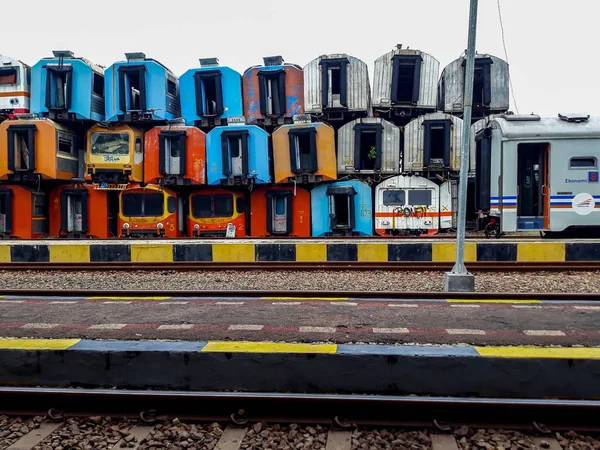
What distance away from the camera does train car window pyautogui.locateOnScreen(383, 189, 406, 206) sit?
57.7ft

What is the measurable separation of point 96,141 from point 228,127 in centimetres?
562

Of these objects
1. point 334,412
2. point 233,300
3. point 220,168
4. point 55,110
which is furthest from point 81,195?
point 334,412

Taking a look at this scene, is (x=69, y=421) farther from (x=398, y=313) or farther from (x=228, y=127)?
(x=228, y=127)

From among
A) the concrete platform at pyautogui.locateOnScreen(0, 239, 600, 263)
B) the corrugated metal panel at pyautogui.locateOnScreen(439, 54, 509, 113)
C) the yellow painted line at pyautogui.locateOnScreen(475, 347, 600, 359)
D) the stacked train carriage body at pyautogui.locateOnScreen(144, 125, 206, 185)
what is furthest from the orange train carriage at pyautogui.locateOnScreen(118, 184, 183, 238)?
the yellow painted line at pyautogui.locateOnScreen(475, 347, 600, 359)

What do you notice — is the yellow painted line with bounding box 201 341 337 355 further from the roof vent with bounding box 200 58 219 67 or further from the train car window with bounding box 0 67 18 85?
the train car window with bounding box 0 67 18 85

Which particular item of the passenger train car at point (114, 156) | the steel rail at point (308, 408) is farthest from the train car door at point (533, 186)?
the passenger train car at point (114, 156)

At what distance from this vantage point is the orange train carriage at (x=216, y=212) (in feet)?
59.4

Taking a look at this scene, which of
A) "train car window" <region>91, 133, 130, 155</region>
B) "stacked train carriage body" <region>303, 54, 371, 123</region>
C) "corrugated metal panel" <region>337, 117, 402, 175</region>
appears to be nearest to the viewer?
"corrugated metal panel" <region>337, 117, 402, 175</region>

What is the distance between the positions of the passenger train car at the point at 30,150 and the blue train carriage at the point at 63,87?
2.64ft

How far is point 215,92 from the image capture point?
761 inches

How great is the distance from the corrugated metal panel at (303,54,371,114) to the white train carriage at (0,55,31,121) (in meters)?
11.6

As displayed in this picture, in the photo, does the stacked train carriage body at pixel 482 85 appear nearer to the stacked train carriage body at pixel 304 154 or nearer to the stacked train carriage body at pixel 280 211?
the stacked train carriage body at pixel 304 154

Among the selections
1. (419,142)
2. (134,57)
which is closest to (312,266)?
(419,142)

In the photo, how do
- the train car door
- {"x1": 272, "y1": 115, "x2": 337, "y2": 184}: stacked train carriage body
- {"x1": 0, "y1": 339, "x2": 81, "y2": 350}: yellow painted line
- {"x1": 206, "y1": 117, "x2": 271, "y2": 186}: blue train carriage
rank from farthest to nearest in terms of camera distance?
1. {"x1": 206, "y1": 117, "x2": 271, "y2": 186}: blue train carriage
2. {"x1": 272, "y1": 115, "x2": 337, "y2": 184}: stacked train carriage body
3. the train car door
4. {"x1": 0, "y1": 339, "x2": 81, "y2": 350}: yellow painted line
